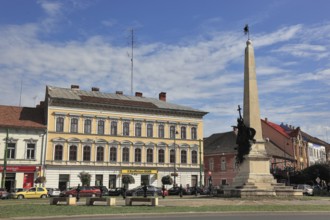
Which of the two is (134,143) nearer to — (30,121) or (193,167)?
(193,167)

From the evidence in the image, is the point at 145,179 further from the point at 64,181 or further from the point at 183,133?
the point at 64,181

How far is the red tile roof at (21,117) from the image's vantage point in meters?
47.0

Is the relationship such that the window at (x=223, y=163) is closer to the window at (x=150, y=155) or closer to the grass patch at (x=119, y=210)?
the window at (x=150, y=155)

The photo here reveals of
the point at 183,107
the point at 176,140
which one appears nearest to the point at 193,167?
the point at 176,140

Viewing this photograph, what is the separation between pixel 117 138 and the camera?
52.5m

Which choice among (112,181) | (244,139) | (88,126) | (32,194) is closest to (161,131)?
(112,181)

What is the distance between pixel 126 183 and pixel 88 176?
196 inches

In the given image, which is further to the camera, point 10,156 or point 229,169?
point 229,169

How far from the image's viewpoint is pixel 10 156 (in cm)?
4616

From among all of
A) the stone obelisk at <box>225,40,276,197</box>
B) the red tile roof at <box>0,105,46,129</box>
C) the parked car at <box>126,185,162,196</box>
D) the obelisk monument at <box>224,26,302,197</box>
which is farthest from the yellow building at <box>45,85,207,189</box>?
the stone obelisk at <box>225,40,276,197</box>

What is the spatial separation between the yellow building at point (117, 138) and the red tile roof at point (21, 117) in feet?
5.16

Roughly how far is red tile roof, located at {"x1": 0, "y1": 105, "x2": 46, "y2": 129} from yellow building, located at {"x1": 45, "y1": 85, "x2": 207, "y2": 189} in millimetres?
1572

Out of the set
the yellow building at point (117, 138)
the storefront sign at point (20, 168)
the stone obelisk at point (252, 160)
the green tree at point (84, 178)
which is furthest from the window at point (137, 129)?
the stone obelisk at point (252, 160)

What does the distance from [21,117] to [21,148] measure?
160 inches
